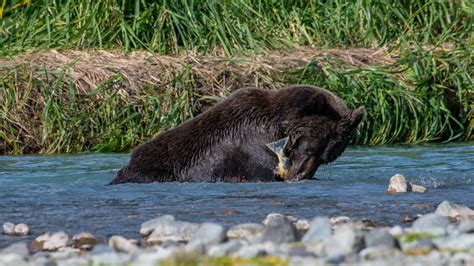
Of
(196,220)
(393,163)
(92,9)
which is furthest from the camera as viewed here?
(92,9)

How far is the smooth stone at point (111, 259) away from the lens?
4.54 metres

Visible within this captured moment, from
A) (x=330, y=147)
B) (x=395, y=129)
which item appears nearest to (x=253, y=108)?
(x=330, y=147)

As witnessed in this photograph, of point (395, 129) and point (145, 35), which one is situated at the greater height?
point (145, 35)

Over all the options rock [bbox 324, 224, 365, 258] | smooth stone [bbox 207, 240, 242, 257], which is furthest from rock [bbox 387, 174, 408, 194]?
smooth stone [bbox 207, 240, 242, 257]

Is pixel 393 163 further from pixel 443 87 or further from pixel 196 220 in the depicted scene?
pixel 196 220

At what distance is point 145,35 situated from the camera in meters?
13.7

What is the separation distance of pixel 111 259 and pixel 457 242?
1.45 metres

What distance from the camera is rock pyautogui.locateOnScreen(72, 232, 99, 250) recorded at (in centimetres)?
594

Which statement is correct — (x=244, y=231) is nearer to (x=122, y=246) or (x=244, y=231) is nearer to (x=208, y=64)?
(x=122, y=246)

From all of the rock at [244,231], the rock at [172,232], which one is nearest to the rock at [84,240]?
the rock at [172,232]

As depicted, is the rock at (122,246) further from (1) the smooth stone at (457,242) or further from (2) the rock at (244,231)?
(1) the smooth stone at (457,242)

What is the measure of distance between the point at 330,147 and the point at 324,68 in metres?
3.77

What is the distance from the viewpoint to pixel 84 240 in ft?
19.8

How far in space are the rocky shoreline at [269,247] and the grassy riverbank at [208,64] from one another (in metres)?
5.96
